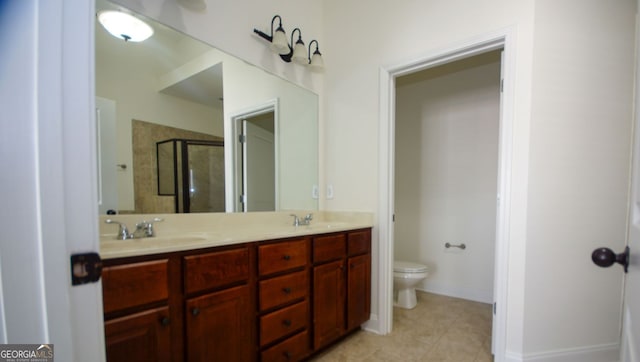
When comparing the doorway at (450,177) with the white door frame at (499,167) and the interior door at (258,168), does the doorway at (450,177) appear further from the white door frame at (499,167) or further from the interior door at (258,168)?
the interior door at (258,168)

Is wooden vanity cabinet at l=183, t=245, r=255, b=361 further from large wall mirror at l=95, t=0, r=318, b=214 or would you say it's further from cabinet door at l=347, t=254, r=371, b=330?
cabinet door at l=347, t=254, r=371, b=330

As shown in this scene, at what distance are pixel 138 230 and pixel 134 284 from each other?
0.44 meters

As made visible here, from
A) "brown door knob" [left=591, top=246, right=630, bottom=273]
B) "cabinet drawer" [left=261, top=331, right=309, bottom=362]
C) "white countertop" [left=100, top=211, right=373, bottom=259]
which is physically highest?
"brown door knob" [left=591, top=246, right=630, bottom=273]

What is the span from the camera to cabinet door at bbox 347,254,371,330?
6.12ft

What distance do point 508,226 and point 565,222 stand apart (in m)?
0.31

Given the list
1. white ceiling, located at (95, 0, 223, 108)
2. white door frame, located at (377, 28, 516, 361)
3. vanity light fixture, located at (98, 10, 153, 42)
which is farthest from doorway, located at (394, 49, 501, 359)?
vanity light fixture, located at (98, 10, 153, 42)

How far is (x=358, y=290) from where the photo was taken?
194cm

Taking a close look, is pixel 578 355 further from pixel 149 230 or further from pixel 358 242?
pixel 149 230

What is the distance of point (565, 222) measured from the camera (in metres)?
1.54

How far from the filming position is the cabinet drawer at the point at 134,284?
861 mm

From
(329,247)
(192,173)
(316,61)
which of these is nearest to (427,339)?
(329,247)

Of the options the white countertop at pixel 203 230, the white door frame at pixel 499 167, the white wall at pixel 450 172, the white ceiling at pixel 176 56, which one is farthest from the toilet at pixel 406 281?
the white ceiling at pixel 176 56

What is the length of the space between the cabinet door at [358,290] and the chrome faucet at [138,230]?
124cm

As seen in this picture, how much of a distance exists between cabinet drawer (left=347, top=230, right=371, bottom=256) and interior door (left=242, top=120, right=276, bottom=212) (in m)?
0.64
